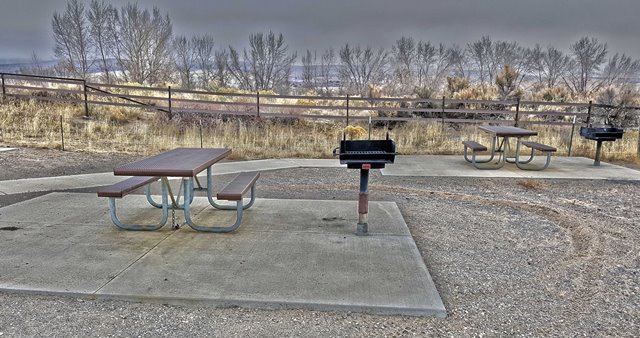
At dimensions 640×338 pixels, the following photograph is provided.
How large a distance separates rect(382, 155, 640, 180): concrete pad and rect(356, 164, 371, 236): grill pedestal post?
3.40m

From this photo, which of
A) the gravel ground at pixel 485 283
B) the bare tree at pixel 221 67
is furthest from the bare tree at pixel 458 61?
the gravel ground at pixel 485 283

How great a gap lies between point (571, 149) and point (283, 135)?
6.95 m

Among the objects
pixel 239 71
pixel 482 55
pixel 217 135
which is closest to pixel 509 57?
pixel 482 55

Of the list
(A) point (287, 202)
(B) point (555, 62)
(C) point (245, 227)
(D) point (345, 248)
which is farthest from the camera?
(B) point (555, 62)

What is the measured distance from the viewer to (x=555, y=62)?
39.4 metres

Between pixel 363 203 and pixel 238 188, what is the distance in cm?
117

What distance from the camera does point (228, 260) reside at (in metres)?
3.73

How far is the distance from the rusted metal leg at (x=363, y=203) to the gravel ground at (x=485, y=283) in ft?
1.79

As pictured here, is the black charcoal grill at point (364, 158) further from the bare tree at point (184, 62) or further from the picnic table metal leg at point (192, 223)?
the bare tree at point (184, 62)

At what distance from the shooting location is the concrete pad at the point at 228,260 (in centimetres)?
314

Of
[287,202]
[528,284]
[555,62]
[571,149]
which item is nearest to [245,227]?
[287,202]

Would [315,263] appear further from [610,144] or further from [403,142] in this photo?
[610,144]

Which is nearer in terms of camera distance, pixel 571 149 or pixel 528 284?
pixel 528 284

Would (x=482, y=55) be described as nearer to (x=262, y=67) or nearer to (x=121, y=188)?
(x=262, y=67)
